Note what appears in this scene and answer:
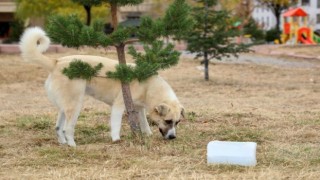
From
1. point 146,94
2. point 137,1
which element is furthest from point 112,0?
point 146,94

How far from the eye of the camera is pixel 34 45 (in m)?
6.49

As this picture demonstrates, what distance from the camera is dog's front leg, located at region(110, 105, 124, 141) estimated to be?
6656 millimetres

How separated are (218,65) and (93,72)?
13788 millimetres

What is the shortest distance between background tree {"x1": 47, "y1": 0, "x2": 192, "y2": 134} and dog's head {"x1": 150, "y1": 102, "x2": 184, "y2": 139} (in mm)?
413

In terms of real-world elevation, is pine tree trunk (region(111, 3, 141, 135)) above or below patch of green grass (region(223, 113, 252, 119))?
above

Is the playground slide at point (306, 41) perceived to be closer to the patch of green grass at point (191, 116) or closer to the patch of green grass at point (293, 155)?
the patch of green grass at point (191, 116)

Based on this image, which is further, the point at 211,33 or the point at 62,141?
the point at 211,33

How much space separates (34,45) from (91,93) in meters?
0.82

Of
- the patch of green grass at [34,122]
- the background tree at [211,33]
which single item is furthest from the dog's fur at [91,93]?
the background tree at [211,33]

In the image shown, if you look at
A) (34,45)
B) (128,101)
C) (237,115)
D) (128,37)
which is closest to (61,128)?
(128,101)

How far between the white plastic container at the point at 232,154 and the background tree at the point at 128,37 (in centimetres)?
128

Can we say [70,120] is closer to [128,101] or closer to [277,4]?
[128,101]

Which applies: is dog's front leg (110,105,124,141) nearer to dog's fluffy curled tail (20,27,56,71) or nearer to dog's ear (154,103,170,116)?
dog's ear (154,103,170,116)

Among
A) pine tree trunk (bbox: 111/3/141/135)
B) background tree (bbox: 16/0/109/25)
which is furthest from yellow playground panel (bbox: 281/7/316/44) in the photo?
pine tree trunk (bbox: 111/3/141/135)
